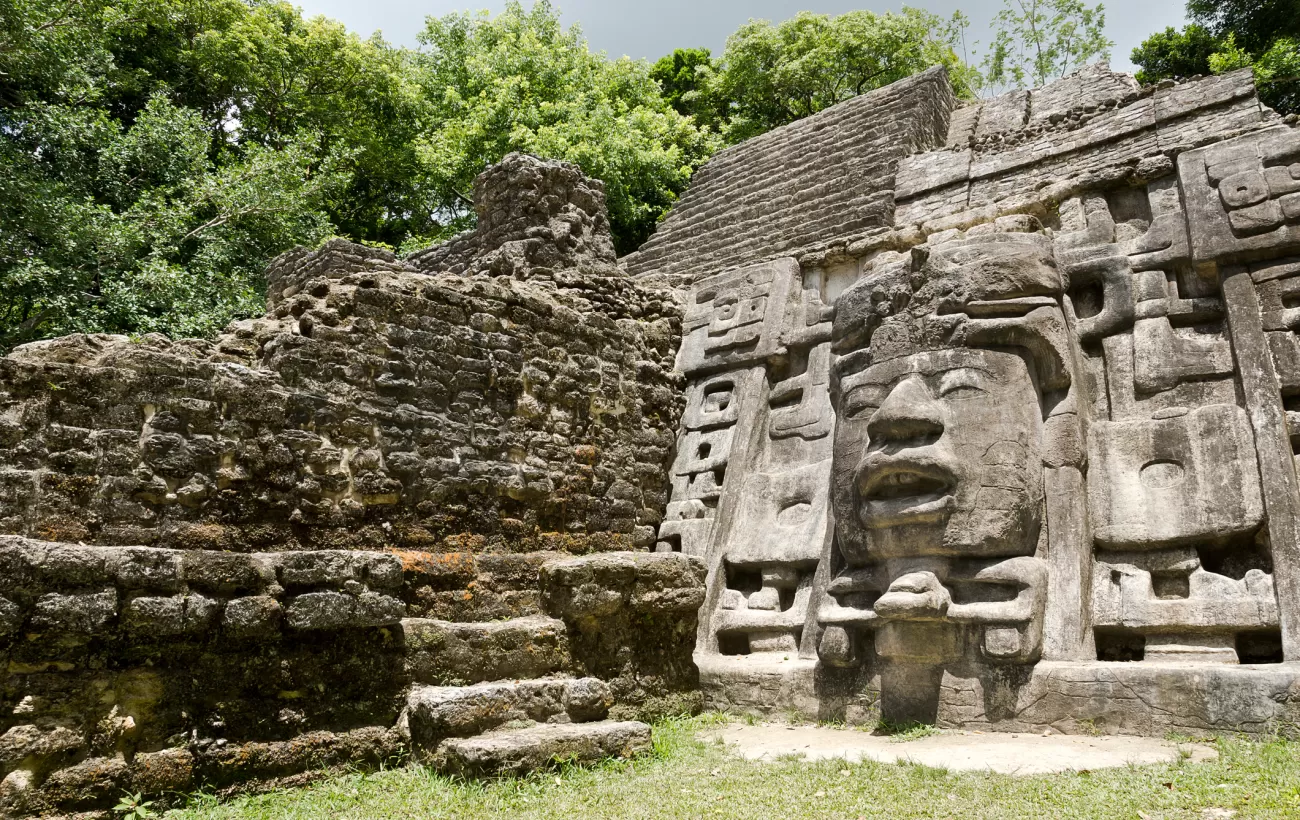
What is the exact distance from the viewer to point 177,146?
1249 cm

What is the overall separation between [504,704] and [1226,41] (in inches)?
654

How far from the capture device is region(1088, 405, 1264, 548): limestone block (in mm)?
4371

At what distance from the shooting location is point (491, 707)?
4.14 meters

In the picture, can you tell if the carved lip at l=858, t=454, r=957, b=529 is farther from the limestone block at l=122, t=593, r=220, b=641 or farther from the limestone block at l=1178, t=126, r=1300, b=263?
the limestone block at l=122, t=593, r=220, b=641

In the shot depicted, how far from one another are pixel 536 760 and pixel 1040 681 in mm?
2417

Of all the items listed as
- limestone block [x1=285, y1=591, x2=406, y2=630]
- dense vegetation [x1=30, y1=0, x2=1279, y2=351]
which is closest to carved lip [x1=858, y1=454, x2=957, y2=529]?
limestone block [x1=285, y1=591, x2=406, y2=630]

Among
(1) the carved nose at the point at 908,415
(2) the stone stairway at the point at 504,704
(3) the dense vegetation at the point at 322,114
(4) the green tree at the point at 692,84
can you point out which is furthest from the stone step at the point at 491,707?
(4) the green tree at the point at 692,84

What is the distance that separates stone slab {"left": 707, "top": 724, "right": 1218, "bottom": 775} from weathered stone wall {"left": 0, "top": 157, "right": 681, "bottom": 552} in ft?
7.28

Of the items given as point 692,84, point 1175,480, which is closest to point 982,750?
point 1175,480

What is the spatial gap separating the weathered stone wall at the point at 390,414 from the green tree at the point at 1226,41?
11.7 meters

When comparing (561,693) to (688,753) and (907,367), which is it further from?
(907,367)

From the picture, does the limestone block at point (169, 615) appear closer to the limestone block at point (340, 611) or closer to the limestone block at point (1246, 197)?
the limestone block at point (340, 611)

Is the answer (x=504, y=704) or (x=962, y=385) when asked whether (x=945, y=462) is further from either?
(x=504, y=704)

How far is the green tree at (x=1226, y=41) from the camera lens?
541 inches
